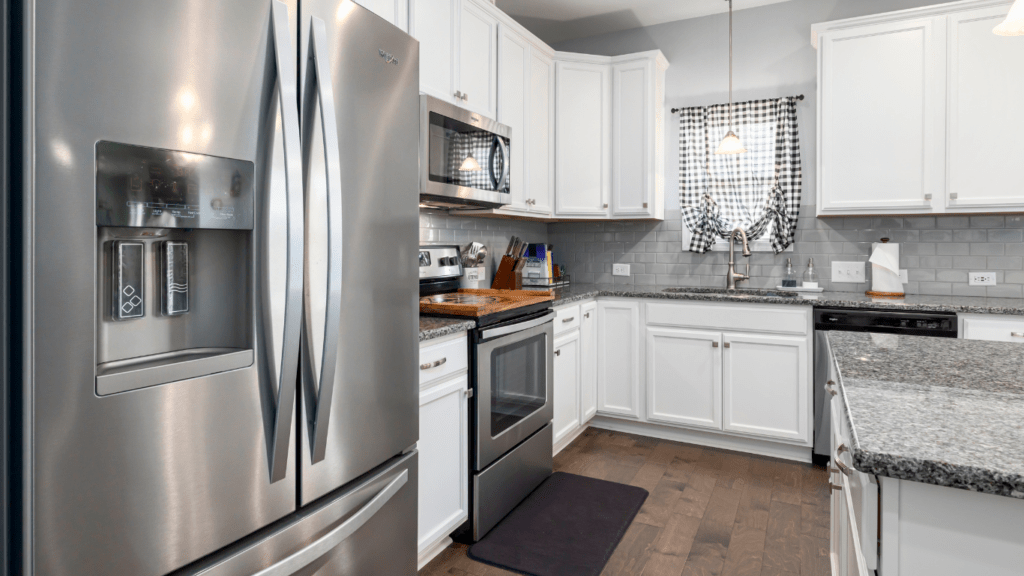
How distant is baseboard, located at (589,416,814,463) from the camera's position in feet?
10.2

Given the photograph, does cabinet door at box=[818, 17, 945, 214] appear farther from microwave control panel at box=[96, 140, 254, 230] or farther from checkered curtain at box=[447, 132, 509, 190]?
microwave control panel at box=[96, 140, 254, 230]

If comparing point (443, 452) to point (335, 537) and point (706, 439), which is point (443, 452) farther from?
point (706, 439)

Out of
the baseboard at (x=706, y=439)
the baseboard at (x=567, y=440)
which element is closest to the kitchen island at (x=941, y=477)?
the baseboard at (x=567, y=440)

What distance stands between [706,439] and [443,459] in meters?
1.91

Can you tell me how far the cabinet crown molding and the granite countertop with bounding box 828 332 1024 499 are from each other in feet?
7.41

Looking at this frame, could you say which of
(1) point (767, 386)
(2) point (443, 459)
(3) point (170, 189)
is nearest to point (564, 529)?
(2) point (443, 459)

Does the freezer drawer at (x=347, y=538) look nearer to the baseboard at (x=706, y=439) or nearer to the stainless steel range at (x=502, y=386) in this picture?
the stainless steel range at (x=502, y=386)

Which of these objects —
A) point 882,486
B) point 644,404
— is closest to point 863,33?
point 644,404

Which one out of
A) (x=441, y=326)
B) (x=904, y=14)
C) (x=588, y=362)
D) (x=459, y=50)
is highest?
(x=904, y=14)

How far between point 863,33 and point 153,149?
338cm

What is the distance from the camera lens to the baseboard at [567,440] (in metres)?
3.11

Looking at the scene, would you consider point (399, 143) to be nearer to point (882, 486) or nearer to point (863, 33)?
point (882, 486)

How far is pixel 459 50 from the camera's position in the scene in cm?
264

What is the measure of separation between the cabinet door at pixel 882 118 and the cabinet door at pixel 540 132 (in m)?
1.49
